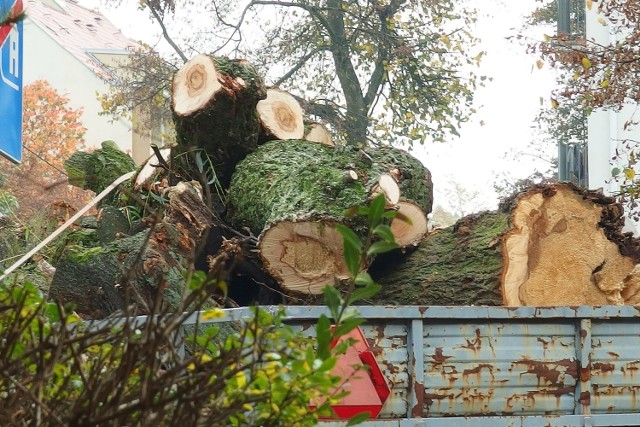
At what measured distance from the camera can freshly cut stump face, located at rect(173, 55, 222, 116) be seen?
6484 mm

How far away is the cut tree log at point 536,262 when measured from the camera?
564 centimetres

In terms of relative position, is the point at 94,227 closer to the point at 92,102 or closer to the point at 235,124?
the point at 235,124

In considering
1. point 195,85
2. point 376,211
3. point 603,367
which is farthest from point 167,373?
point 195,85

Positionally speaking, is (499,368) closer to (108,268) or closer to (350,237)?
(108,268)

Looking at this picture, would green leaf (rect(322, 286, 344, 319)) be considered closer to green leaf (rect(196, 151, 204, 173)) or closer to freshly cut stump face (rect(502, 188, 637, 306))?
freshly cut stump face (rect(502, 188, 637, 306))

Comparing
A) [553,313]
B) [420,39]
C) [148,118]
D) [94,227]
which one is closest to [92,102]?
[148,118]

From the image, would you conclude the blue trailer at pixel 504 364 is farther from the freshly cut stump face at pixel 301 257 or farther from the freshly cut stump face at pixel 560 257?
the freshly cut stump face at pixel 301 257

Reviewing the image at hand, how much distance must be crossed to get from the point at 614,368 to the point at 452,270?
4.99 feet

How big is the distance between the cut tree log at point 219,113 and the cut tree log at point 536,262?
124cm

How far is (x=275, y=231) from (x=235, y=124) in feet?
3.76

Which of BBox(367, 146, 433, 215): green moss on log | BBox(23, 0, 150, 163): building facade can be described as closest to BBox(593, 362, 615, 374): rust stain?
BBox(367, 146, 433, 215): green moss on log

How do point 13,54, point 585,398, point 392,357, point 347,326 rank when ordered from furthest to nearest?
1. point 585,398
2. point 392,357
3. point 13,54
4. point 347,326

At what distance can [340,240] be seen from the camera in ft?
18.2

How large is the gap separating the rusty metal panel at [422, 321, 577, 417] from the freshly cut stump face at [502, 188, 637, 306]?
125cm
